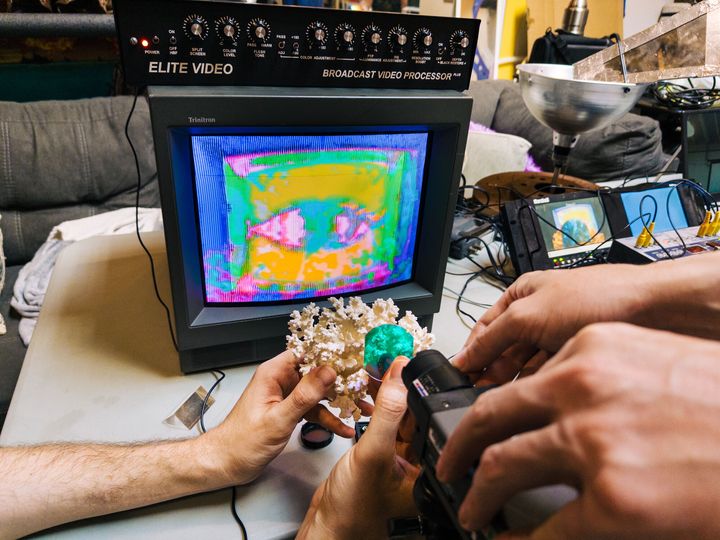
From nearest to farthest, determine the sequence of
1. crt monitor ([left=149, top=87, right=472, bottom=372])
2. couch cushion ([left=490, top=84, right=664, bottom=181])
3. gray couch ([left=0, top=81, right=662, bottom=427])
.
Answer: crt monitor ([left=149, top=87, right=472, bottom=372]) < gray couch ([left=0, top=81, right=662, bottom=427]) < couch cushion ([left=490, top=84, right=664, bottom=181])

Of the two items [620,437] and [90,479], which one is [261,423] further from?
[620,437]

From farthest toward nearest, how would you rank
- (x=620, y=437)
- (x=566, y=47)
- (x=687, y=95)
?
(x=566, y=47), (x=687, y=95), (x=620, y=437)

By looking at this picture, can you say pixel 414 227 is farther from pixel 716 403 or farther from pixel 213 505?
pixel 716 403

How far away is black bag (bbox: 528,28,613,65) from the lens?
3.22 meters

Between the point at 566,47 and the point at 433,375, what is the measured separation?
3364mm

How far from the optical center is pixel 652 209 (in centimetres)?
129

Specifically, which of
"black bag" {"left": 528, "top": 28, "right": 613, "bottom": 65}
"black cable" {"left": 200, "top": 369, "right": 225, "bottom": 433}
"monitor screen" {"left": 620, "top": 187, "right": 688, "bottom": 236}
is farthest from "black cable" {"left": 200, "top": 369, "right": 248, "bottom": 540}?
"black bag" {"left": 528, "top": 28, "right": 613, "bottom": 65}

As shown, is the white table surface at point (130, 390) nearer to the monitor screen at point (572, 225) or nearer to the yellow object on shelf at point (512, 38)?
the monitor screen at point (572, 225)

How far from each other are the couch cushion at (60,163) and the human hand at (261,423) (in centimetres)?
169

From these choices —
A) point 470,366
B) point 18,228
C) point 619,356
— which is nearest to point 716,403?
point 619,356

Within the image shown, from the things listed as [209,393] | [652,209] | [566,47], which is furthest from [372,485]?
[566,47]

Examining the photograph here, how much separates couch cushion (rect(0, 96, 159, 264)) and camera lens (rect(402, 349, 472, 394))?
193cm

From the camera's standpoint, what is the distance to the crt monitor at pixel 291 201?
30.5 inches

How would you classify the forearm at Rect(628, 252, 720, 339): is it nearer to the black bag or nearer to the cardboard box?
the black bag
